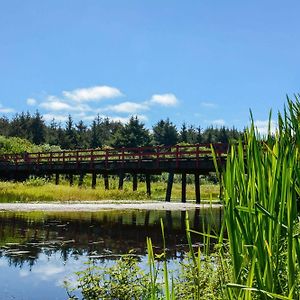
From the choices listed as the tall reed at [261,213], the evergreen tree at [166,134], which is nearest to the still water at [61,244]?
the tall reed at [261,213]

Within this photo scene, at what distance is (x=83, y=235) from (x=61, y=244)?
183cm

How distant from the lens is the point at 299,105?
2816 mm

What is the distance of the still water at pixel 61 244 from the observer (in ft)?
27.1

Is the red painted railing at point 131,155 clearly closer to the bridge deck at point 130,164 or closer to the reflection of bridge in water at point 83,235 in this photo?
the bridge deck at point 130,164

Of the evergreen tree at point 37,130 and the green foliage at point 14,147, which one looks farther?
the evergreen tree at point 37,130

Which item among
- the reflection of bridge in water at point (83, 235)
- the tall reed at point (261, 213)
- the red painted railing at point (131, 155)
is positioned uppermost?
the red painted railing at point (131, 155)

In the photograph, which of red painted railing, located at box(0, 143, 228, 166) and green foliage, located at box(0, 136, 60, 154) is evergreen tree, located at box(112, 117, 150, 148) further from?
red painted railing, located at box(0, 143, 228, 166)

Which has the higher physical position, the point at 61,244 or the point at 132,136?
the point at 132,136

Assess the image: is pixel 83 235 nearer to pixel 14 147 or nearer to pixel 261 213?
pixel 261 213

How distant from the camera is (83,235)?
565 inches

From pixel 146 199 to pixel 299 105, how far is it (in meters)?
31.8

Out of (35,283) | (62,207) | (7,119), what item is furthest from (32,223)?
(7,119)

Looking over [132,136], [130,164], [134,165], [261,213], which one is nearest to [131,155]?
[130,164]

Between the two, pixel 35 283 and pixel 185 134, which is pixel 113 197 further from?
pixel 185 134
